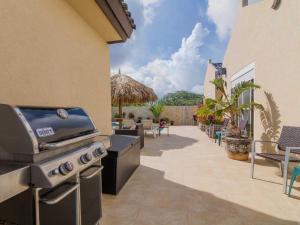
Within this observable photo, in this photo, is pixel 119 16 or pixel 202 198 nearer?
pixel 202 198

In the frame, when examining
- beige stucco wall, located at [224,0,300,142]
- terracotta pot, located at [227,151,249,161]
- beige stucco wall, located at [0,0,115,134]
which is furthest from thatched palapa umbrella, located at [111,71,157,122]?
terracotta pot, located at [227,151,249,161]

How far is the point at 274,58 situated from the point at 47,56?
17.6ft

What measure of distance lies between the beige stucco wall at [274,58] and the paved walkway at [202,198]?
4.53 ft

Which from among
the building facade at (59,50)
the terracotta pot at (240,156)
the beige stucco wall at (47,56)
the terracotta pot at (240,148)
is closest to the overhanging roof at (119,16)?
the building facade at (59,50)

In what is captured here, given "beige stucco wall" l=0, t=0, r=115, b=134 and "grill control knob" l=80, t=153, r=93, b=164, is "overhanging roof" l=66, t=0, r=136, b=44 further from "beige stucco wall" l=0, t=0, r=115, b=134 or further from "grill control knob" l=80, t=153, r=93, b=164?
"grill control knob" l=80, t=153, r=93, b=164

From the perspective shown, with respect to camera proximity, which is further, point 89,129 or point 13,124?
point 89,129

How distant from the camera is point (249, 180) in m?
3.89

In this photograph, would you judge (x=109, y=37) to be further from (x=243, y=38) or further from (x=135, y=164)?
(x=243, y=38)

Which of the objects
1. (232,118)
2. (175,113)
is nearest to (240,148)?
(232,118)

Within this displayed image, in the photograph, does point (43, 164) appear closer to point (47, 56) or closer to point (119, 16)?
point (47, 56)

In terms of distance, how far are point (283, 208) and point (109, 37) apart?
4449mm

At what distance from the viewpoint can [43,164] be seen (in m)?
1.25

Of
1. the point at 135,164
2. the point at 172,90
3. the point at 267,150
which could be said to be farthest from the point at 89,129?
the point at 172,90

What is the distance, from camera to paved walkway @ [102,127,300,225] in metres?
2.54
